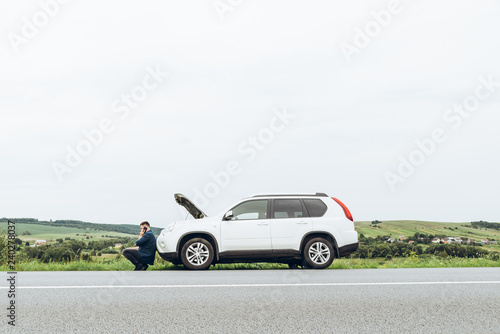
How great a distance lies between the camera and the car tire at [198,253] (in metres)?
13.8

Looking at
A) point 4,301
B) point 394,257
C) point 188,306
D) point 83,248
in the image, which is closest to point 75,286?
point 4,301

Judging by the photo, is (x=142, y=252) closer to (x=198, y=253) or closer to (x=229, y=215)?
(x=198, y=253)

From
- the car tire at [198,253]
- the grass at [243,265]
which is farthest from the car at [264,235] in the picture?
the grass at [243,265]

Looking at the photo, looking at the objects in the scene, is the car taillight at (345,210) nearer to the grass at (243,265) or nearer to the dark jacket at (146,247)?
the grass at (243,265)

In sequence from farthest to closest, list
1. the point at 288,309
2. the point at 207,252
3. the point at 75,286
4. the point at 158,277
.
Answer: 1. the point at 207,252
2. the point at 158,277
3. the point at 75,286
4. the point at 288,309

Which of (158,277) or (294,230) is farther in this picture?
(294,230)

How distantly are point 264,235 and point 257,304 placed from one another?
20.4 feet

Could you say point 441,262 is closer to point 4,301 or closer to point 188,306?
point 188,306

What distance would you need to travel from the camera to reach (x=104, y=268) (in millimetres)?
14461

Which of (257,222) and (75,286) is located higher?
(257,222)

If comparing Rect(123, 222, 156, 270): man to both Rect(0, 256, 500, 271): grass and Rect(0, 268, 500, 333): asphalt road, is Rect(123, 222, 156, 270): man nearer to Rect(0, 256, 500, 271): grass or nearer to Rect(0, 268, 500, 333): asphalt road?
Rect(0, 256, 500, 271): grass

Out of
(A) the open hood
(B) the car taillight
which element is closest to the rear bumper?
(B) the car taillight

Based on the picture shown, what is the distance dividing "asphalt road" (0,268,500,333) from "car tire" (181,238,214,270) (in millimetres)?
2570

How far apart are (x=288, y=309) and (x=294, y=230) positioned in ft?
21.9
